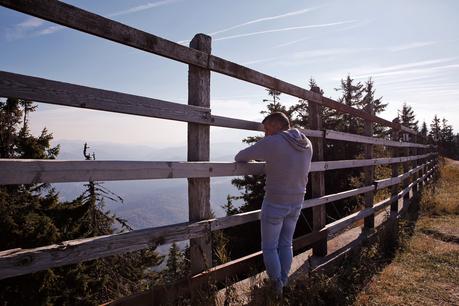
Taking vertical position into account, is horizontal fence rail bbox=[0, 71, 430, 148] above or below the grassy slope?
above

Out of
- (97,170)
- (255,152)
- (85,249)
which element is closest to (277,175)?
(255,152)

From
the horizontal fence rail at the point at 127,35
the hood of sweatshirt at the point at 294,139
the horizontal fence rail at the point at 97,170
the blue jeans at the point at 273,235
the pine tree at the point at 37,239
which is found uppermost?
the horizontal fence rail at the point at 127,35

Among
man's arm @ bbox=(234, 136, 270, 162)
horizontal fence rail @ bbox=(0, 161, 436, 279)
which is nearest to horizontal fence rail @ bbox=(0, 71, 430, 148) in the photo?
man's arm @ bbox=(234, 136, 270, 162)

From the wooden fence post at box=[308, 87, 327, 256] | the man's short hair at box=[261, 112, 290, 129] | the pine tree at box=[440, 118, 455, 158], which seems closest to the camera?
the man's short hair at box=[261, 112, 290, 129]

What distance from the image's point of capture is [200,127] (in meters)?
3.62

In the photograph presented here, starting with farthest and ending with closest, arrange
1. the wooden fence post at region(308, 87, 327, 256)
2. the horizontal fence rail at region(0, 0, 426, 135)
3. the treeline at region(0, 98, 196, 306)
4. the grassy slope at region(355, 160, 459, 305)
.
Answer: the treeline at region(0, 98, 196, 306) < the wooden fence post at region(308, 87, 327, 256) < the grassy slope at region(355, 160, 459, 305) < the horizontal fence rail at region(0, 0, 426, 135)

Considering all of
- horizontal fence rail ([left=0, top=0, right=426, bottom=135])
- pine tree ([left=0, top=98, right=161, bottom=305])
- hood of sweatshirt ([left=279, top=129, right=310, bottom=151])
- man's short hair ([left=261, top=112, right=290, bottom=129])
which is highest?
horizontal fence rail ([left=0, top=0, right=426, bottom=135])

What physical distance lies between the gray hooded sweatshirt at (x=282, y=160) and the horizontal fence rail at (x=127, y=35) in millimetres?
855

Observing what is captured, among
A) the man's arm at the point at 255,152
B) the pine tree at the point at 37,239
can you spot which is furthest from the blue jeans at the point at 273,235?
the pine tree at the point at 37,239

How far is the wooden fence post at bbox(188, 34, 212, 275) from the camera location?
3578 mm

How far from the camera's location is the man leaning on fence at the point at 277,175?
386 centimetres

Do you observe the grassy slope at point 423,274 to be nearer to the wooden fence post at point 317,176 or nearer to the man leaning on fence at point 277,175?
the wooden fence post at point 317,176

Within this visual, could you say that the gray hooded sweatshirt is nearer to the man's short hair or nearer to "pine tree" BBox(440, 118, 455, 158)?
the man's short hair

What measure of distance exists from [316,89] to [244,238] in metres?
16.8
